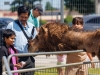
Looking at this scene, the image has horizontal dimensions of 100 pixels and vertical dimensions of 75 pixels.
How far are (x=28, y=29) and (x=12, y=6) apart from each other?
518 centimetres

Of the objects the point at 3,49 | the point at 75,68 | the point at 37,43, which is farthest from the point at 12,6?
the point at 37,43

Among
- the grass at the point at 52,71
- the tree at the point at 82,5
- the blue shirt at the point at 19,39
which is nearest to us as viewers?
the blue shirt at the point at 19,39

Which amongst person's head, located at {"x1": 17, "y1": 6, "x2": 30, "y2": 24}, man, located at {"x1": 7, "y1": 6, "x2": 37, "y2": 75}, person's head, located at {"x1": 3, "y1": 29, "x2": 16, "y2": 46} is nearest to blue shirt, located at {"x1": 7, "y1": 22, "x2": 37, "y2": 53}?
man, located at {"x1": 7, "y1": 6, "x2": 37, "y2": 75}

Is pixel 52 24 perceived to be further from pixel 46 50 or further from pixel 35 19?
pixel 35 19

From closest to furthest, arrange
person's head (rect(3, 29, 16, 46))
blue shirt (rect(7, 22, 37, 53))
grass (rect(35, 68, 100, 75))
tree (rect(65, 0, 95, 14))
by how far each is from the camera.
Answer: person's head (rect(3, 29, 16, 46)), blue shirt (rect(7, 22, 37, 53)), grass (rect(35, 68, 100, 75)), tree (rect(65, 0, 95, 14))

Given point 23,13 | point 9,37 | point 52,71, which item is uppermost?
point 23,13

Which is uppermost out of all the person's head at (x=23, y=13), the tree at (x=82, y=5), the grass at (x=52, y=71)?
the person's head at (x=23, y=13)

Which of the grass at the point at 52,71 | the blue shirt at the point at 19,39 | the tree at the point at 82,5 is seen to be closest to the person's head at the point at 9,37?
the blue shirt at the point at 19,39

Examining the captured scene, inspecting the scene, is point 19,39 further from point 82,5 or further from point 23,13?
point 82,5

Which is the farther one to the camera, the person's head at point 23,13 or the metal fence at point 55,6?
the metal fence at point 55,6

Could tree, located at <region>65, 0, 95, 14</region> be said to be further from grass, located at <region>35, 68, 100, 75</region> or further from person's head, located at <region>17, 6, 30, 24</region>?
person's head, located at <region>17, 6, 30, 24</region>

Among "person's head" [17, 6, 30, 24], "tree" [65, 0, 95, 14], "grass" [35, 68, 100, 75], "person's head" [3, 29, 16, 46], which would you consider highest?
"person's head" [17, 6, 30, 24]

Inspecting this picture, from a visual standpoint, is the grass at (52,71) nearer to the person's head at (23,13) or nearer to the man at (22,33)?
the man at (22,33)

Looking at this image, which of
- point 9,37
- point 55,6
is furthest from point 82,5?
point 9,37
